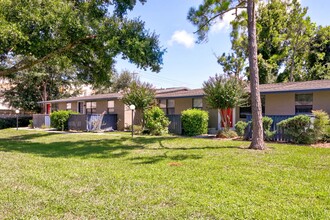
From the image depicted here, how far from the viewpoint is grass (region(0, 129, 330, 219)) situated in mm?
3871

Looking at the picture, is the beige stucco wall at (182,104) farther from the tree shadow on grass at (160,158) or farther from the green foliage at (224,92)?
the tree shadow on grass at (160,158)

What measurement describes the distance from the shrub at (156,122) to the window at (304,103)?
24.2 feet

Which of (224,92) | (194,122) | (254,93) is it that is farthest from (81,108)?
(254,93)

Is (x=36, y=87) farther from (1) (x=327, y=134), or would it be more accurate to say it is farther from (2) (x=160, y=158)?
(1) (x=327, y=134)

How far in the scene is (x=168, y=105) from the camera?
2048 cm

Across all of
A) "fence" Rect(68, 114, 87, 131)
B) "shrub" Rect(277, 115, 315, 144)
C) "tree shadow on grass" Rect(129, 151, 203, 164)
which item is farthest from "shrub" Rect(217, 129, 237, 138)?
"fence" Rect(68, 114, 87, 131)

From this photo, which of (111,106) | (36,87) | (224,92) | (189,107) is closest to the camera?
(224,92)

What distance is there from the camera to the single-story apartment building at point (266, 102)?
14078mm

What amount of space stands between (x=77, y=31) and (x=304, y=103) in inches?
470

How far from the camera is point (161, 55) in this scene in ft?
38.9

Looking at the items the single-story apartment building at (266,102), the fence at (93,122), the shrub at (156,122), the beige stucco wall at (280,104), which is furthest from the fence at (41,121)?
the beige stucco wall at (280,104)

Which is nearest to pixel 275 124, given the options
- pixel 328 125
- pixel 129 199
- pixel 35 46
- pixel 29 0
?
pixel 328 125

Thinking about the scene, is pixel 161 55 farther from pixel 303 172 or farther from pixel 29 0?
pixel 303 172

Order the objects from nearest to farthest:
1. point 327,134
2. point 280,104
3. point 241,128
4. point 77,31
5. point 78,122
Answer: point 77,31 < point 327,134 < point 241,128 < point 280,104 < point 78,122
